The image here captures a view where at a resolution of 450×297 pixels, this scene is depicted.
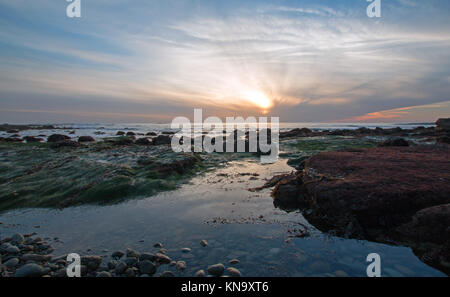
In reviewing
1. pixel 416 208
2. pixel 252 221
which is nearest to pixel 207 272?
pixel 252 221

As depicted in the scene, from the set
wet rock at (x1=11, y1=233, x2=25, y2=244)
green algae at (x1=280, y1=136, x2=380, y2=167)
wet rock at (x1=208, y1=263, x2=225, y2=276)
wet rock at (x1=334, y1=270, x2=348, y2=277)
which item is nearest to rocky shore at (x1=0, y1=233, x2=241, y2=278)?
wet rock at (x1=208, y1=263, x2=225, y2=276)

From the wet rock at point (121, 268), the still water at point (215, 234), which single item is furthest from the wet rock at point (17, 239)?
the wet rock at point (121, 268)

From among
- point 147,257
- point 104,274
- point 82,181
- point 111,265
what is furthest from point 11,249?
point 82,181

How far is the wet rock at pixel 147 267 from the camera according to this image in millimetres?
5234

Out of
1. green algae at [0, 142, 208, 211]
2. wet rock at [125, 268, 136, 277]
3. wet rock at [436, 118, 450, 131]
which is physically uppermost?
wet rock at [436, 118, 450, 131]

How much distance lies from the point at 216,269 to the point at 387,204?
5.06 metres

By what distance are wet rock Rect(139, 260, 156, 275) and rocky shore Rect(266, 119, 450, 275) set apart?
195 inches

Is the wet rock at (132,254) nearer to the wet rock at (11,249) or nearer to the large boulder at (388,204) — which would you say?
the wet rock at (11,249)

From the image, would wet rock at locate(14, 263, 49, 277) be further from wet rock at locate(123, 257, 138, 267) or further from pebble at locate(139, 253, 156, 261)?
pebble at locate(139, 253, 156, 261)

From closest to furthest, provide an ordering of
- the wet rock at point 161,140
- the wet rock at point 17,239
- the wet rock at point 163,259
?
the wet rock at point 163,259
the wet rock at point 17,239
the wet rock at point 161,140

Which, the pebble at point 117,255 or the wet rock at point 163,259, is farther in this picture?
the pebble at point 117,255

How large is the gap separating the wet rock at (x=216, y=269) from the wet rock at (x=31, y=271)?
3.74 meters

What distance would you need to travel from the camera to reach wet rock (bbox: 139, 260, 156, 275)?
17.2ft
